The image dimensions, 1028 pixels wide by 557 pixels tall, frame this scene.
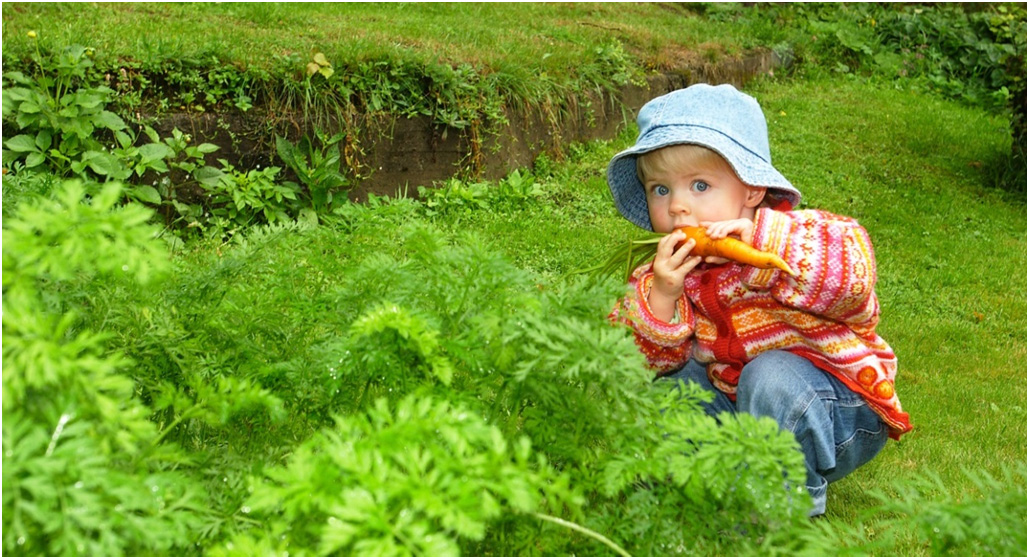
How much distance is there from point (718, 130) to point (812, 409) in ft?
2.71

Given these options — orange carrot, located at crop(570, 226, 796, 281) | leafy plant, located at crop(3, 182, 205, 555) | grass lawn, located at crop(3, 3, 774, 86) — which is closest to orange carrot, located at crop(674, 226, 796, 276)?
orange carrot, located at crop(570, 226, 796, 281)

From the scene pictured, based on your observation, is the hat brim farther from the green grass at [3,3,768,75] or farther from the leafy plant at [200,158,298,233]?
the green grass at [3,3,768,75]

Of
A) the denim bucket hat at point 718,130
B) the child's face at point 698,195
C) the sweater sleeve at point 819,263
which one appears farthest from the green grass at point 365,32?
the sweater sleeve at point 819,263

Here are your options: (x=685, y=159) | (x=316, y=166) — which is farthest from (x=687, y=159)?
(x=316, y=166)

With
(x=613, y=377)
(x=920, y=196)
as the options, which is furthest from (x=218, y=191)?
(x=920, y=196)

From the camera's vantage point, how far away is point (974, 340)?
188 inches

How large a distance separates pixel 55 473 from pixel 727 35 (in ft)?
29.2

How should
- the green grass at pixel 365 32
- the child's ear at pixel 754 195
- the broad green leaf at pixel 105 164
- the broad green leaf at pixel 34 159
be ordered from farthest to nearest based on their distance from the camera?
the green grass at pixel 365 32, the broad green leaf at pixel 105 164, the broad green leaf at pixel 34 159, the child's ear at pixel 754 195

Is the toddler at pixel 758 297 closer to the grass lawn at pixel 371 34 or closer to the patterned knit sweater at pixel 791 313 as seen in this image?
the patterned knit sweater at pixel 791 313

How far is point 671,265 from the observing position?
2600 mm

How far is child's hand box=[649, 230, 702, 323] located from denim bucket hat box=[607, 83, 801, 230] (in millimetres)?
280

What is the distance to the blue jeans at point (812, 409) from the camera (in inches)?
105

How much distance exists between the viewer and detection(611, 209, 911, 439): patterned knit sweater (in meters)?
2.51

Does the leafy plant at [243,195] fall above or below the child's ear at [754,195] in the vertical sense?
below
